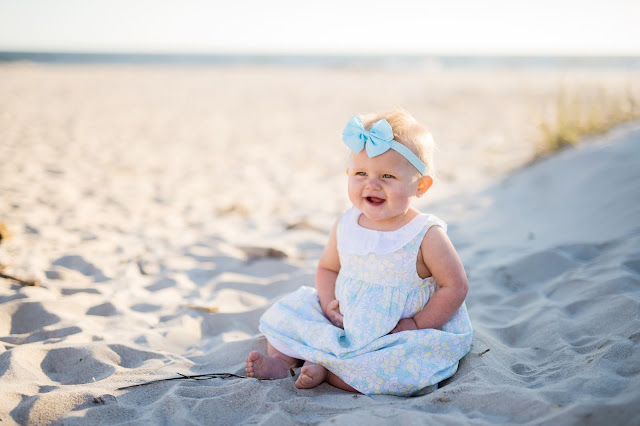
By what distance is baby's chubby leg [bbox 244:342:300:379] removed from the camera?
199 cm

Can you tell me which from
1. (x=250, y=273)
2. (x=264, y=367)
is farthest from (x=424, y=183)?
(x=250, y=273)

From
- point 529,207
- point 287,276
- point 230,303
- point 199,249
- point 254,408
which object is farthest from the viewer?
point 529,207

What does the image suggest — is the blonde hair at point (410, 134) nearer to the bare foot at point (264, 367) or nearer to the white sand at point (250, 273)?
the white sand at point (250, 273)

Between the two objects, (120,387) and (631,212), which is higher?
(631,212)

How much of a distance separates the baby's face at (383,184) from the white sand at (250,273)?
2.39 feet

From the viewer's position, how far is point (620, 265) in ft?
8.68

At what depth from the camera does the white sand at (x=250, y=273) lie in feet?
5.89

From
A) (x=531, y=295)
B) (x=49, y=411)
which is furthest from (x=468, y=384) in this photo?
(x=49, y=411)

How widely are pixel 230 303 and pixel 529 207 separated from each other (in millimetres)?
2555

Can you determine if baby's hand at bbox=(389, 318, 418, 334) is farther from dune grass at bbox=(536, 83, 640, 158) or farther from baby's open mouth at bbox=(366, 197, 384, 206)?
dune grass at bbox=(536, 83, 640, 158)

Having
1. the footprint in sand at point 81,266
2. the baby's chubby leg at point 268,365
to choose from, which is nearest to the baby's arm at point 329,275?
the baby's chubby leg at point 268,365

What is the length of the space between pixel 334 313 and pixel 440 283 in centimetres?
48

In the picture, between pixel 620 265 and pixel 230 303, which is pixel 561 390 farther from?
pixel 230 303

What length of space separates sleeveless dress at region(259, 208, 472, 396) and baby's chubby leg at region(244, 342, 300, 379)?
4cm
